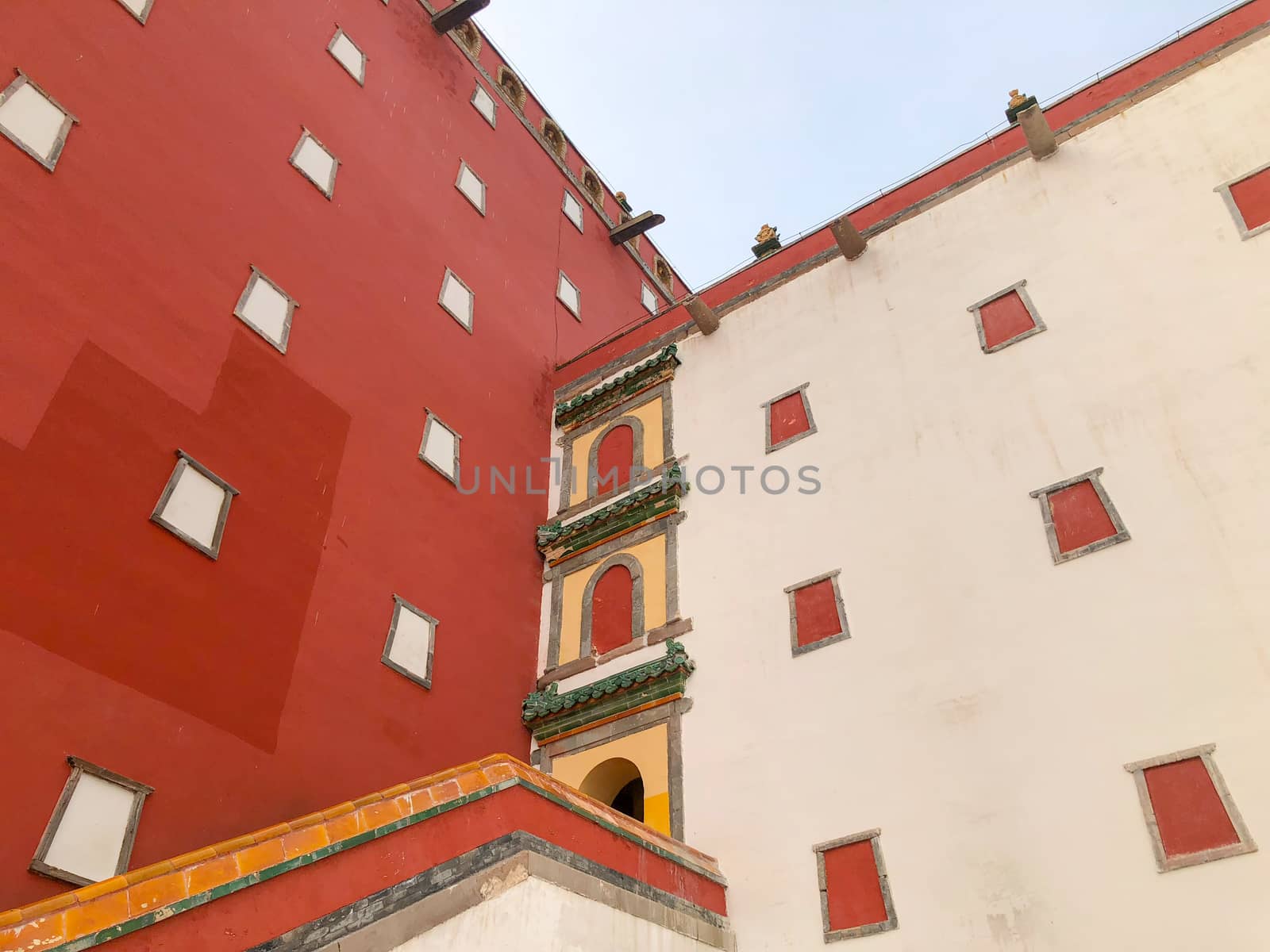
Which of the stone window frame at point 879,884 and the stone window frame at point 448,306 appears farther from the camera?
the stone window frame at point 448,306

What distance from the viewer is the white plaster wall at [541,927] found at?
269 inches

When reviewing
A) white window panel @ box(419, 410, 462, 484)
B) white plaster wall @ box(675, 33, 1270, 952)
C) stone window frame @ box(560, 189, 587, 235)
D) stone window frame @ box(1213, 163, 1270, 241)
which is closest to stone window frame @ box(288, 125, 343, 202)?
white window panel @ box(419, 410, 462, 484)

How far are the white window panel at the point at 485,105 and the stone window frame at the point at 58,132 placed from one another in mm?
9943

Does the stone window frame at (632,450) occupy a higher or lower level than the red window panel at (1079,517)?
higher

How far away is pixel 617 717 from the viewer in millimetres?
12883

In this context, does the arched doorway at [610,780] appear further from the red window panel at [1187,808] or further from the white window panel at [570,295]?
the white window panel at [570,295]

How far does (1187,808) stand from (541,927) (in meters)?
5.69

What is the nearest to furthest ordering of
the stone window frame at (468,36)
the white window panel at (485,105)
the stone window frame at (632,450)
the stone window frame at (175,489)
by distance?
the stone window frame at (175,489) → the stone window frame at (632,450) → the white window panel at (485,105) → the stone window frame at (468,36)

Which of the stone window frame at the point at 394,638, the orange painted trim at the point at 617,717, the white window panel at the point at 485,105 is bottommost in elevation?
the orange painted trim at the point at 617,717

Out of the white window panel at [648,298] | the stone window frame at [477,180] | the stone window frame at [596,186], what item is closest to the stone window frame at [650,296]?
the white window panel at [648,298]

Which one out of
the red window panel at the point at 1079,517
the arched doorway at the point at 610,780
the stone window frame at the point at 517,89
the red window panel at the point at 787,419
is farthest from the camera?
the stone window frame at the point at 517,89

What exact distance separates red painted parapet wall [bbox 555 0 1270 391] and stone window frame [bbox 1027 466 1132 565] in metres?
5.52

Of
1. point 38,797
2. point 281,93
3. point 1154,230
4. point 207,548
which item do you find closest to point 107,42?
point 281,93

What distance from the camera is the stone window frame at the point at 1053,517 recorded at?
10297 millimetres
